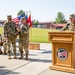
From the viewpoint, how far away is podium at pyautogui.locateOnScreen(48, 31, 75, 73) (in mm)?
6777

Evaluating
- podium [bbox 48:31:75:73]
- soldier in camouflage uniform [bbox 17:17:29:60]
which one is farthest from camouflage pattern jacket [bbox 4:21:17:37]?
podium [bbox 48:31:75:73]

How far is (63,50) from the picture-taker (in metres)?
6.98

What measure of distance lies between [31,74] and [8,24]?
3309 millimetres

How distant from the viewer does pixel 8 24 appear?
9266mm

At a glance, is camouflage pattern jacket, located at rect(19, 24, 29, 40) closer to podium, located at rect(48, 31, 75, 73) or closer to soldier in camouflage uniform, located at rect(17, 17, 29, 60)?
soldier in camouflage uniform, located at rect(17, 17, 29, 60)

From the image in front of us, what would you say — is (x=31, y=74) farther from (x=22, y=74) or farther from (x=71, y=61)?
(x=71, y=61)

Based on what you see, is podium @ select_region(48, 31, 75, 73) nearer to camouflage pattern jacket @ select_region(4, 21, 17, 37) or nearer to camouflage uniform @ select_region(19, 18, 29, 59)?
camouflage uniform @ select_region(19, 18, 29, 59)

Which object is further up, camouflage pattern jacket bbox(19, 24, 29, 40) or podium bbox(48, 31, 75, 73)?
camouflage pattern jacket bbox(19, 24, 29, 40)

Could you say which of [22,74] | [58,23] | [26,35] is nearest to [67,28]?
[26,35]

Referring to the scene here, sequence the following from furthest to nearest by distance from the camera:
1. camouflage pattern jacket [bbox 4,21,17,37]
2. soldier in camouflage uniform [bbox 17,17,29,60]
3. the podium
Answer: camouflage pattern jacket [bbox 4,21,17,37] → soldier in camouflage uniform [bbox 17,17,29,60] → the podium

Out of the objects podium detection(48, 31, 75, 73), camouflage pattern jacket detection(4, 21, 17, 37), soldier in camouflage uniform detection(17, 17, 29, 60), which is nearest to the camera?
podium detection(48, 31, 75, 73)

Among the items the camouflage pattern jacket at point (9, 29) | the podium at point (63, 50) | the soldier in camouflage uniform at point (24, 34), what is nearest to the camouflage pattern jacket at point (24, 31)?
the soldier in camouflage uniform at point (24, 34)

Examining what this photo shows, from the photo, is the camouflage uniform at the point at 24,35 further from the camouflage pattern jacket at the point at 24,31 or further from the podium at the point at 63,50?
the podium at the point at 63,50

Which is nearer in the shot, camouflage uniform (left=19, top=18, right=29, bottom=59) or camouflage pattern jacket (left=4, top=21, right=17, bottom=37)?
camouflage uniform (left=19, top=18, right=29, bottom=59)
